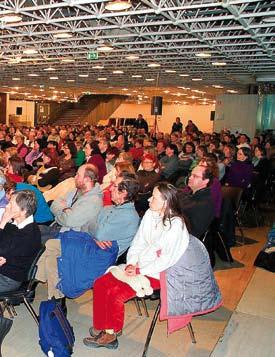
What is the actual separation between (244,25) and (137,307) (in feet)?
15.2

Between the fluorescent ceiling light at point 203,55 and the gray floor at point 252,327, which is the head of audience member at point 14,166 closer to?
the gray floor at point 252,327

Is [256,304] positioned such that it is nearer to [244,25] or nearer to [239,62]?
[244,25]

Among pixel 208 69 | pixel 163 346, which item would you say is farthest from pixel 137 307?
pixel 208 69

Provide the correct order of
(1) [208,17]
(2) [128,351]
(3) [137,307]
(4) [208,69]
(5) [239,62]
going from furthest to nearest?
1. (4) [208,69]
2. (5) [239,62]
3. (1) [208,17]
4. (3) [137,307]
5. (2) [128,351]

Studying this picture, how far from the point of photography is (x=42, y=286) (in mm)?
3775

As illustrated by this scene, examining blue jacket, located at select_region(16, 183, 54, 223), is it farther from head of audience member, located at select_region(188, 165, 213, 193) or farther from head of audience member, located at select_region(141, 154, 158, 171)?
head of audience member, located at select_region(141, 154, 158, 171)

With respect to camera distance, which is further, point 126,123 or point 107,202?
point 126,123

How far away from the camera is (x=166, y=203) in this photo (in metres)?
2.83

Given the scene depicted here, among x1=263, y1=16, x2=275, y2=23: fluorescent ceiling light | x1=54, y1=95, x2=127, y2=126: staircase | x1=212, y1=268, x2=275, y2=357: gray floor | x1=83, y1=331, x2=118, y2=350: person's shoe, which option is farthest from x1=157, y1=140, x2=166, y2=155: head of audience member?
x1=54, y1=95, x2=127, y2=126: staircase

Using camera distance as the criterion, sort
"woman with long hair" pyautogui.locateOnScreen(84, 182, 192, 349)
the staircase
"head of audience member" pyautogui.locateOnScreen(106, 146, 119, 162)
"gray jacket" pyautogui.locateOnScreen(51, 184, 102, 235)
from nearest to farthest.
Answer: "woman with long hair" pyautogui.locateOnScreen(84, 182, 192, 349) < "gray jacket" pyautogui.locateOnScreen(51, 184, 102, 235) < "head of audience member" pyautogui.locateOnScreen(106, 146, 119, 162) < the staircase

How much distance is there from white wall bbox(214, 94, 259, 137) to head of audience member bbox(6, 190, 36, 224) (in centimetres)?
1266

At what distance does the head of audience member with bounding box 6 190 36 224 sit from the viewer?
286cm

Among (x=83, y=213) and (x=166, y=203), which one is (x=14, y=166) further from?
(x=166, y=203)

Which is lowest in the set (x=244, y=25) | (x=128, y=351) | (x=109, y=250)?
(x=128, y=351)
